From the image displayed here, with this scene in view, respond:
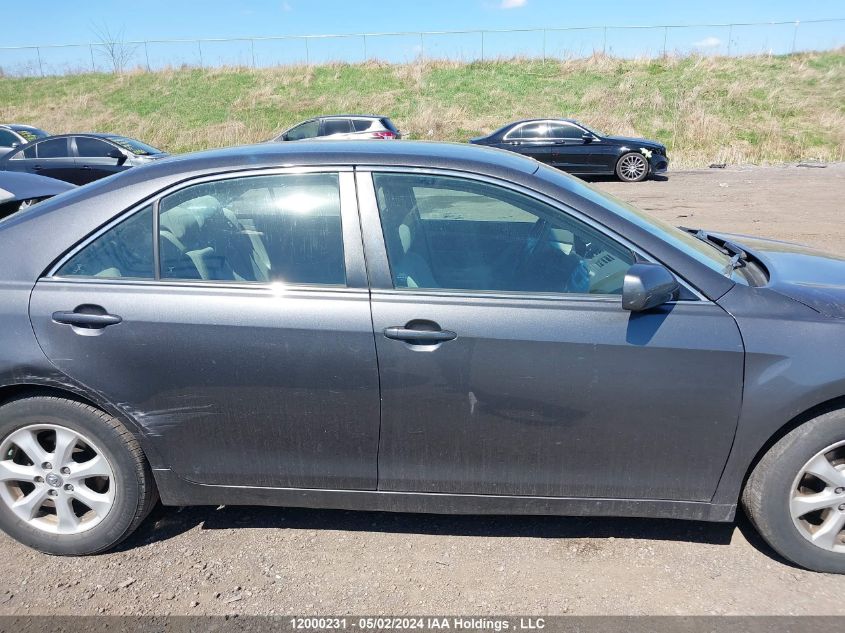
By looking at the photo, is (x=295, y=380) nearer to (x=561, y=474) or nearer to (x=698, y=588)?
(x=561, y=474)

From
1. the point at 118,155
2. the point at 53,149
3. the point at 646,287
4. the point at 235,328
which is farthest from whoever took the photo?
the point at 53,149

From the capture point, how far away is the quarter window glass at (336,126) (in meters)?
19.5

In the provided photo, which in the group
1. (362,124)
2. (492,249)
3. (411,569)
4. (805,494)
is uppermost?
(362,124)

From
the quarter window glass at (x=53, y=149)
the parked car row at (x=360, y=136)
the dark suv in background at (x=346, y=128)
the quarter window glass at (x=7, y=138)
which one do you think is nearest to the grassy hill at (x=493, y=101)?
the parked car row at (x=360, y=136)

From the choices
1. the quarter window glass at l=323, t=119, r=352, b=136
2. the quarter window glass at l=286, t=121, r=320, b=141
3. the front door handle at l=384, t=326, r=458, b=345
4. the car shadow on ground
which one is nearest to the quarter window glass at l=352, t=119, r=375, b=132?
the quarter window glass at l=323, t=119, r=352, b=136

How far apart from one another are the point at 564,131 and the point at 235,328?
1677 centimetres

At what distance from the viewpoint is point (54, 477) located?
114 inches

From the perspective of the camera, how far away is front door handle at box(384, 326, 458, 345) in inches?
103

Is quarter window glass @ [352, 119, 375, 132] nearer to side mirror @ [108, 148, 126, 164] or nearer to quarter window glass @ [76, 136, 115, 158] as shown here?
side mirror @ [108, 148, 126, 164]

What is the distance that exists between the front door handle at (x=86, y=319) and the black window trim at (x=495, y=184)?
106 centimetres

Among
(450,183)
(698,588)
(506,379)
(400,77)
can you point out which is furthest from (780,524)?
(400,77)

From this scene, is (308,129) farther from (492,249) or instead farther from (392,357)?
(392,357)

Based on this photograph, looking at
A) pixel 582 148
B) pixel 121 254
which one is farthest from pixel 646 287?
pixel 582 148

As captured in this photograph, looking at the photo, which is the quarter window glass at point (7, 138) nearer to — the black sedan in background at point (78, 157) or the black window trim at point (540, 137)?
the black sedan in background at point (78, 157)
